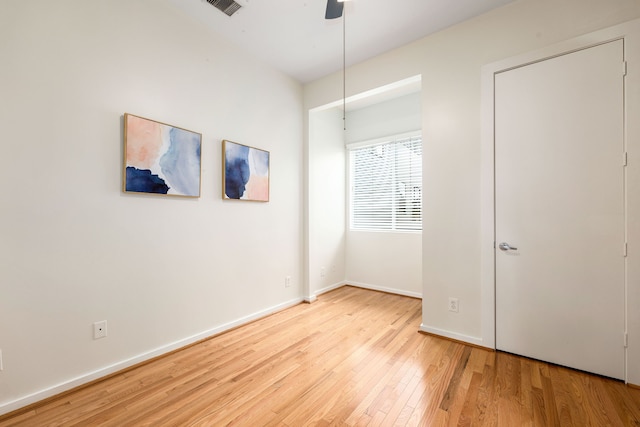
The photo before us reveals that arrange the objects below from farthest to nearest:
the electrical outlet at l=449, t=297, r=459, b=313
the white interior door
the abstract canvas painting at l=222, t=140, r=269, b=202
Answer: the abstract canvas painting at l=222, t=140, r=269, b=202 → the electrical outlet at l=449, t=297, r=459, b=313 → the white interior door

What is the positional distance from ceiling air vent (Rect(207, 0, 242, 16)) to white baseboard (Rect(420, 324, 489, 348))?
3.43m

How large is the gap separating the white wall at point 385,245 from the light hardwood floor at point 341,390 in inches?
55.6

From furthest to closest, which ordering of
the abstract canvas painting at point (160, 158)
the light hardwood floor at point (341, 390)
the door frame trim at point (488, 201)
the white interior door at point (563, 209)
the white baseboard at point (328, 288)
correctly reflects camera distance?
the white baseboard at point (328, 288) → the door frame trim at point (488, 201) → the abstract canvas painting at point (160, 158) → the white interior door at point (563, 209) → the light hardwood floor at point (341, 390)

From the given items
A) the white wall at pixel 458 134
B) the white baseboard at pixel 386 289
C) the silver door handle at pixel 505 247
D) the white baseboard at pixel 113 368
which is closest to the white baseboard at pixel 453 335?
the white wall at pixel 458 134

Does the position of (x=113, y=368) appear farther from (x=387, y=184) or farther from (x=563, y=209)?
(x=387, y=184)

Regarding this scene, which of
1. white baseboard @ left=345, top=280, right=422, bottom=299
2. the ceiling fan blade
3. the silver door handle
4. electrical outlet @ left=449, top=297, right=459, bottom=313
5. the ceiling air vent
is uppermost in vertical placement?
the ceiling air vent

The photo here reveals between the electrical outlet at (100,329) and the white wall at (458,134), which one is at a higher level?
the white wall at (458,134)

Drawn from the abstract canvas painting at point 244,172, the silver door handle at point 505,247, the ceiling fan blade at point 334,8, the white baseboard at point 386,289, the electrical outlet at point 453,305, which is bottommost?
the white baseboard at point 386,289

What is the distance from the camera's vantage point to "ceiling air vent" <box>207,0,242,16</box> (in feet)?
7.41

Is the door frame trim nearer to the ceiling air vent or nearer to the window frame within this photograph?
the window frame

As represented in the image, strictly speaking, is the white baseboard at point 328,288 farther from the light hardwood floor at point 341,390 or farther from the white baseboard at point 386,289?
the light hardwood floor at point 341,390

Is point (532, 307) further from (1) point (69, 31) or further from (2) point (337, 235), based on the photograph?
(1) point (69, 31)

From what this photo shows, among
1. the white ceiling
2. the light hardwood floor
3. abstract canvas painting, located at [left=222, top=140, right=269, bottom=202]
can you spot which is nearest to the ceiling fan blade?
the white ceiling

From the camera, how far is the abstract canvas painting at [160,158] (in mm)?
2088
